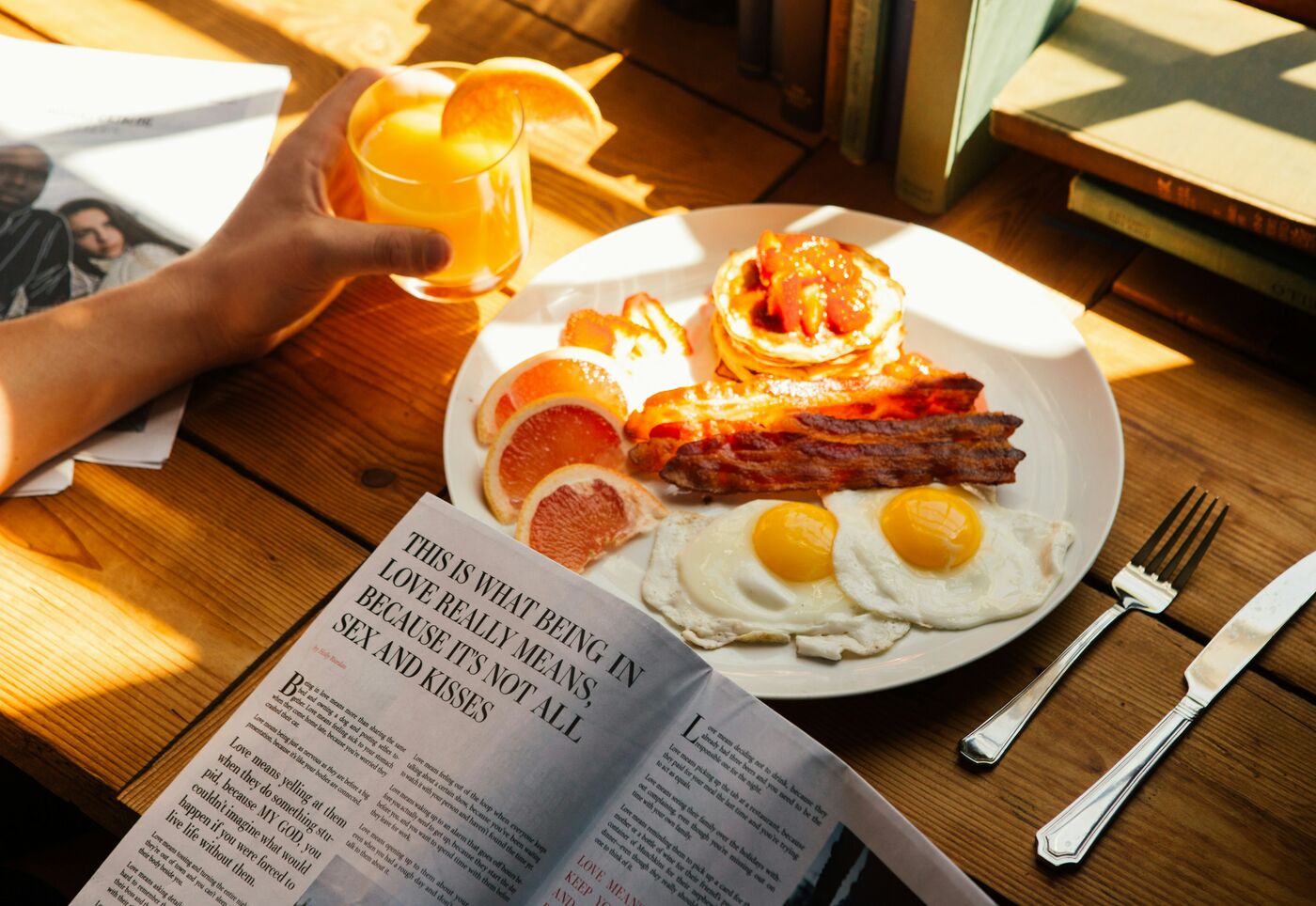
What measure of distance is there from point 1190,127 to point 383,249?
998 millimetres

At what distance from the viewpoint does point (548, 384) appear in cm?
129

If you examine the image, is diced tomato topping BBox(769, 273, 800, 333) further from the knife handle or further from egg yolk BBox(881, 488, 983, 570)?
the knife handle

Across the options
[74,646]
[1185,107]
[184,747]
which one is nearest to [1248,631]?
[1185,107]

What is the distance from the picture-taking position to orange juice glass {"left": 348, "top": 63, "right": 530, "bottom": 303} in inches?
49.9

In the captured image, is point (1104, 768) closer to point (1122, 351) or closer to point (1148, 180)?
point (1122, 351)

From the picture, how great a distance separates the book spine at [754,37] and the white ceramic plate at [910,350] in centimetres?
36

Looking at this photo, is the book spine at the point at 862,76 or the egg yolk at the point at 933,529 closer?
the egg yolk at the point at 933,529

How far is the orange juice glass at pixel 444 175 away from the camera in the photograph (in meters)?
1.27

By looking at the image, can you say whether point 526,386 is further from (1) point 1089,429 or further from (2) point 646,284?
(1) point 1089,429

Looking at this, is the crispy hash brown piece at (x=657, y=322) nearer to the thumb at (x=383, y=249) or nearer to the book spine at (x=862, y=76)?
the thumb at (x=383, y=249)

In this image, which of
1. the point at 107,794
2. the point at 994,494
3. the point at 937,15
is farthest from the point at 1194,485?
the point at 107,794

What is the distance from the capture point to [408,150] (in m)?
1.35

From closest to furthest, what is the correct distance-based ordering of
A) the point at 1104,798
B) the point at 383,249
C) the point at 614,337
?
1. the point at 1104,798
2. the point at 383,249
3. the point at 614,337

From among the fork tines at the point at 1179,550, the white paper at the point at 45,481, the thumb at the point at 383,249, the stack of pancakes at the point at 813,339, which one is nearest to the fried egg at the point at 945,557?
the fork tines at the point at 1179,550
